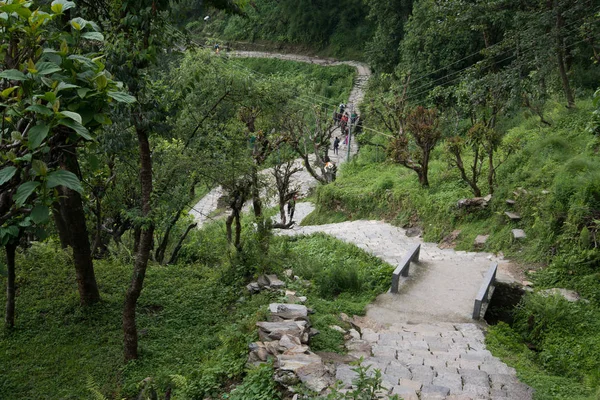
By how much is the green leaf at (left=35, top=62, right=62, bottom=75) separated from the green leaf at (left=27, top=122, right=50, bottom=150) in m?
0.33

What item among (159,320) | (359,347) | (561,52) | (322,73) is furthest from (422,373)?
(322,73)

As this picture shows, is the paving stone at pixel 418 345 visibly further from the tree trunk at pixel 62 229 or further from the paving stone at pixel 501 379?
the tree trunk at pixel 62 229

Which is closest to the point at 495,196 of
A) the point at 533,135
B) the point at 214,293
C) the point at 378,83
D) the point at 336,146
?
the point at 533,135

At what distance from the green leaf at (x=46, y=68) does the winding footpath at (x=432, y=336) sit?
3732 millimetres

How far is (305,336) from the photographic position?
671cm

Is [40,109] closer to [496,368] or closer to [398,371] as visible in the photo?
[398,371]

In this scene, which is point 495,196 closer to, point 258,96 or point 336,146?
point 258,96

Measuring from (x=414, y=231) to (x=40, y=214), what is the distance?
41.4ft

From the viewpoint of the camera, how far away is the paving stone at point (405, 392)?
5.23 m

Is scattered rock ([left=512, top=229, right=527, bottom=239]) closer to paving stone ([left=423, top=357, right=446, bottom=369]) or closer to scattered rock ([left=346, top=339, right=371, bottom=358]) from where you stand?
scattered rock ([left=346, top=339, right=371, bottom=358])

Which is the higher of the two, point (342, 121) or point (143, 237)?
point (342, 121)

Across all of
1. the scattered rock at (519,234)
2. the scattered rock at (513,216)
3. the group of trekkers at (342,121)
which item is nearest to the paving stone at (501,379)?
the scattered rock at (519,234)

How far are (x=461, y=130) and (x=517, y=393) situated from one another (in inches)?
635

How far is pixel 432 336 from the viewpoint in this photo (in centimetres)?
768
